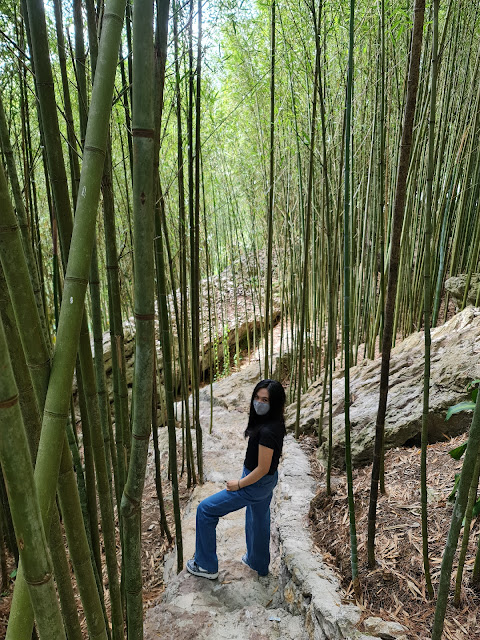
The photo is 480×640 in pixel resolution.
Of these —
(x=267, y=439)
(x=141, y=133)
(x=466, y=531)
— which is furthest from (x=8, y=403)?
(x=267, y=439)

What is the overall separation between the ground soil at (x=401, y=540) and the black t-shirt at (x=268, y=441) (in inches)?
14.5

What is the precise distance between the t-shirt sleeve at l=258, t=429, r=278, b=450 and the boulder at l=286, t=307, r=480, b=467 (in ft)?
2.13

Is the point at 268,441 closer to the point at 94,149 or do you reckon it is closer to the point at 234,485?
the point at 234,485

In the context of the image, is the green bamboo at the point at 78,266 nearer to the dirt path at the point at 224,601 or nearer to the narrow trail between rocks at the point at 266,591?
the narrow trail between rocks at the point at 266,591

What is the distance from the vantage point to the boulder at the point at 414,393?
2.14 m

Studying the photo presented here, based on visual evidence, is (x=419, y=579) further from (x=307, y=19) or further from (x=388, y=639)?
(x=307, y=19)

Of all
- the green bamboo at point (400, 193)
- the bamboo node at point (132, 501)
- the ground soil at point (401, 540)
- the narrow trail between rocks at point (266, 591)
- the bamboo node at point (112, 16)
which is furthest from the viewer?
the narrow trail between rocks at point (266, 591)

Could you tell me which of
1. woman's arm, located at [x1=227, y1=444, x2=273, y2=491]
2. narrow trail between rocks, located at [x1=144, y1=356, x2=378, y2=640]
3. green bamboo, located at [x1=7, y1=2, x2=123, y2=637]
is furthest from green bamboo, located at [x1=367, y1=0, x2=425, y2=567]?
green bamboo, located at [x1=7, y1=2, x2=123, y2=637]

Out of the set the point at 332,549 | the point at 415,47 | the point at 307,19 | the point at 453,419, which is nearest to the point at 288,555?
the point at 332,549

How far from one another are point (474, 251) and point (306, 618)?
2.44m

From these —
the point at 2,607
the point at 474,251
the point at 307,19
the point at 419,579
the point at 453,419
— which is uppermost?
the point at 307,19

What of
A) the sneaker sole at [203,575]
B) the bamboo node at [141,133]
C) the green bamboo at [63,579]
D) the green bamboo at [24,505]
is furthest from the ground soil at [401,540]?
the bamboo node at [141,133]

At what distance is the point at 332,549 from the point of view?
69.1 inches

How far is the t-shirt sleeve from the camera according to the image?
5.97 feet
